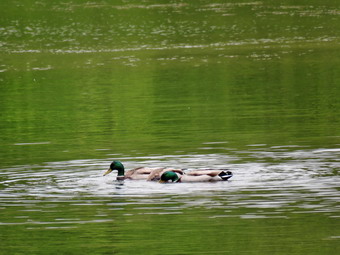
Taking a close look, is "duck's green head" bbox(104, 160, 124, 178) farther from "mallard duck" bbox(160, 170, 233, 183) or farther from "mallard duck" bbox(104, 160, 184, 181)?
"mallard duck" bbox(160, 170, 233, 183)

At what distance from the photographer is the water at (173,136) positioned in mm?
13531

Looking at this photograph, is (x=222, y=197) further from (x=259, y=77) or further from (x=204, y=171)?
(x=259, y=77)

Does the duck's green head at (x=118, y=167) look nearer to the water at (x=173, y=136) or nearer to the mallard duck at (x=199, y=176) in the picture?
the water at (x=173, y=136)

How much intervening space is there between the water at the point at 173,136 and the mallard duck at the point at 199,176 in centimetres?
10

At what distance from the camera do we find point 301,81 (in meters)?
32.1

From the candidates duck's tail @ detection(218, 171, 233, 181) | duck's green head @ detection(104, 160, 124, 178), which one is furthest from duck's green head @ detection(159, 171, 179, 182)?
duck's green head @ detection(104, 160, 124, 178)

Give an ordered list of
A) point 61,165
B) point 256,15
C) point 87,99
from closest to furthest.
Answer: point 61,165
point 87,99
point 256,15

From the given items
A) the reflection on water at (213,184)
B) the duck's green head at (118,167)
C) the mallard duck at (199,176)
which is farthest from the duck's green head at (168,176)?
the duck's green head at (118,167)

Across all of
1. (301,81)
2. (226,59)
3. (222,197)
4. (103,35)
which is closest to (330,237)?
(222,197)

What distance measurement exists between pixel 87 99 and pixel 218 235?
55.0ft

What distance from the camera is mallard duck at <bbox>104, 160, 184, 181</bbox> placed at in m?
16.7

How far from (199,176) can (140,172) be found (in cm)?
102

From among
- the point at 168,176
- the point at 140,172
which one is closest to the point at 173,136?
the point at 140,172

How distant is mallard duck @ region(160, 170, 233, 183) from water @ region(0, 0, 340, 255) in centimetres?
10
